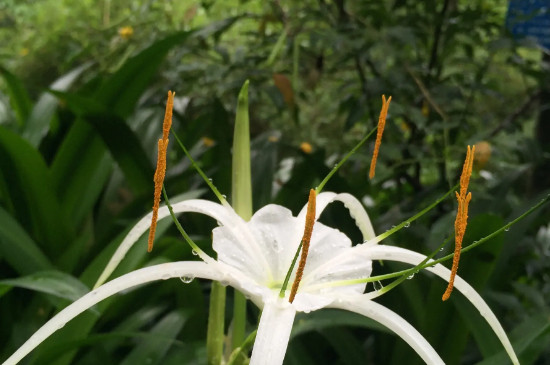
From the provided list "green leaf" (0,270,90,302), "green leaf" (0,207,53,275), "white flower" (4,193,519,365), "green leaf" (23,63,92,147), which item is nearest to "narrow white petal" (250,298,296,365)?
"white flower" (4,193,519,365)

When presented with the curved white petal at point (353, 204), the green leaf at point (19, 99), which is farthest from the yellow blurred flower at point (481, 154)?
the green leaf at point (19, 99)

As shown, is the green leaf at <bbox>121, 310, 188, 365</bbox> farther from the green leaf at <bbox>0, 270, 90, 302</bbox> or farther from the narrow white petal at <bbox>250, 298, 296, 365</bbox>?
the narrow white petal at <bbox>250, 298, 296, 365</bbox>

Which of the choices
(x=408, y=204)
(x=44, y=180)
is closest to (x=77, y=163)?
(x=44, y=180)

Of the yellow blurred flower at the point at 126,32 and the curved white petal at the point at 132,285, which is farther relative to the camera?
the yellow blurred flower at the point at 126,32

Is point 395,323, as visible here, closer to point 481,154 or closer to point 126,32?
point 481,154

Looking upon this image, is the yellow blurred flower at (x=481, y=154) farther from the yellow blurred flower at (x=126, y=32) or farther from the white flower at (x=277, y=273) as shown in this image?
the yellow blurred flower at (x=126, y=32)

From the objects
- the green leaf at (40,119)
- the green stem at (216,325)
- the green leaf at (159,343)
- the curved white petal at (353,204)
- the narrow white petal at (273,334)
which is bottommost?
the green leaf at (159,343)

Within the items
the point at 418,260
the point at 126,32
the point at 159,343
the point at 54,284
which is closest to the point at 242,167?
the point at 418,260

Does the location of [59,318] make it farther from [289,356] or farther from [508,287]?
[508,287]
